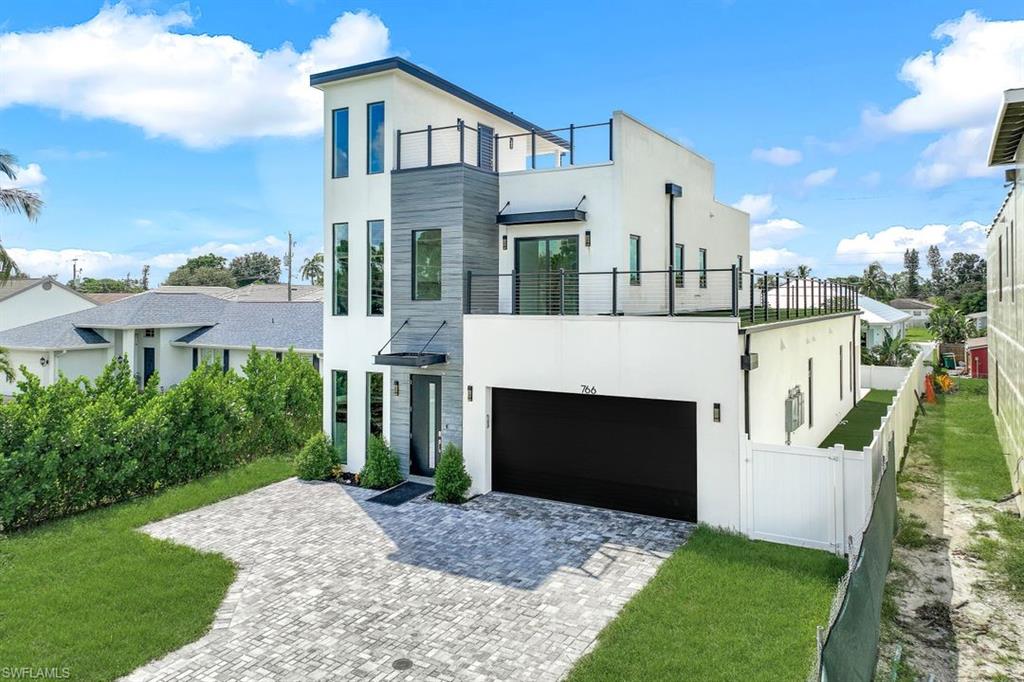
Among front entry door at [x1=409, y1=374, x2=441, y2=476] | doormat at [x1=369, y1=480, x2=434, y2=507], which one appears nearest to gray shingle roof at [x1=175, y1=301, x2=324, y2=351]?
front entry door at [x1=409, y1=374, x2=441, y2=476]

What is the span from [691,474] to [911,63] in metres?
18.0

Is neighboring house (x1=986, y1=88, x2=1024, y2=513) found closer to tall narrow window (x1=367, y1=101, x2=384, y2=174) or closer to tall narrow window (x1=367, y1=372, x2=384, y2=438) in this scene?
tall narrow window (x1=367, y1=101, x2=384, y2=174)

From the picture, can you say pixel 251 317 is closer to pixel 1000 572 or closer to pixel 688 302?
pixel 688 302

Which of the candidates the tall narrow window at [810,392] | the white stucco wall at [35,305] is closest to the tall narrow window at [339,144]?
the tall narrow window at [810,392]

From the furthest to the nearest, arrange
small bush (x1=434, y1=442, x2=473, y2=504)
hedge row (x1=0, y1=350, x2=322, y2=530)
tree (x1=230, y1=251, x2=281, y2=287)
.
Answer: tree (x1=230, y1=251, x2=281, y2=287), small bush (x1=434, y1=442, x2=473, y2=504), hedge row (x1=0, y1=350, x2=322, y2=530)

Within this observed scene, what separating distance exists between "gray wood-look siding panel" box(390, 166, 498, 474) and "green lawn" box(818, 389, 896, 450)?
1039cm

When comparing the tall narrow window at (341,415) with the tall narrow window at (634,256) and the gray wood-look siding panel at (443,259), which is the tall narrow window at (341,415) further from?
the tall narrow window at (634,256)

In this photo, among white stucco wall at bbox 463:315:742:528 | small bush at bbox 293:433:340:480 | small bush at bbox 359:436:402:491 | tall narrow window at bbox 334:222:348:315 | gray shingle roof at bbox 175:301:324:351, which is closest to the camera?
white stucco wall at bbox 463:315:742:528

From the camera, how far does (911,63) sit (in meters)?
20.5

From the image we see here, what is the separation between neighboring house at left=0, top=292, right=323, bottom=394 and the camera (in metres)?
30.8

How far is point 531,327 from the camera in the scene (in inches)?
476

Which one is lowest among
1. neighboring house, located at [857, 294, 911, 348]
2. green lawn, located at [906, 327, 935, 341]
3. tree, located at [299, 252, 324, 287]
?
green lawn, located at [906, 327, 935, 341]

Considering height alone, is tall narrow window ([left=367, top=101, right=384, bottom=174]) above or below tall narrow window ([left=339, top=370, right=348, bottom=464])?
above

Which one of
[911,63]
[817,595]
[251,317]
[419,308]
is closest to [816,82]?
[911,63]
